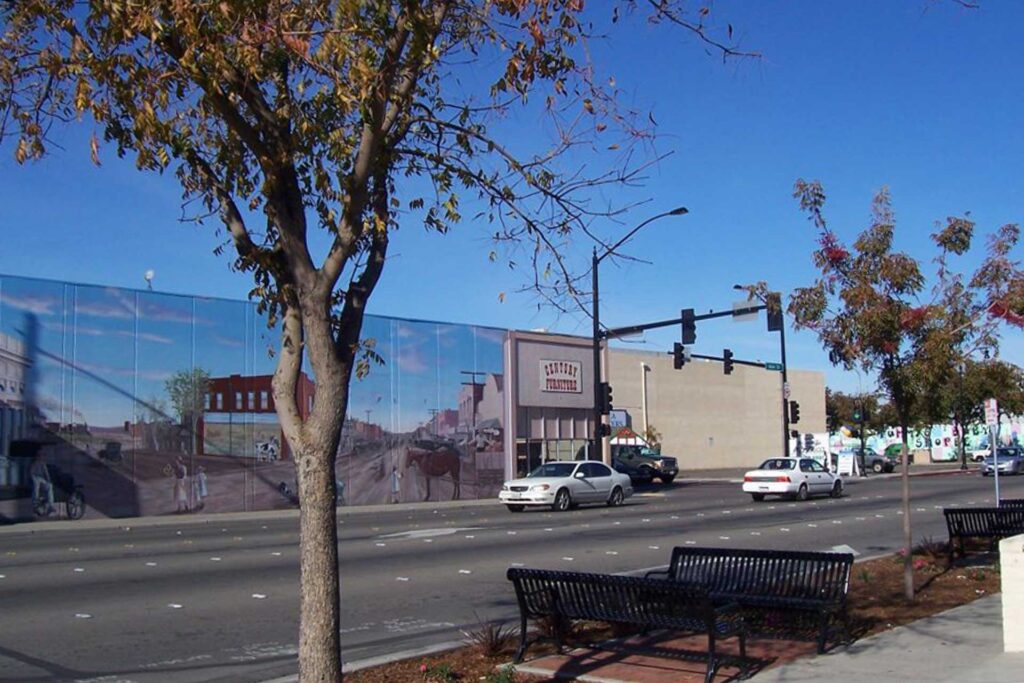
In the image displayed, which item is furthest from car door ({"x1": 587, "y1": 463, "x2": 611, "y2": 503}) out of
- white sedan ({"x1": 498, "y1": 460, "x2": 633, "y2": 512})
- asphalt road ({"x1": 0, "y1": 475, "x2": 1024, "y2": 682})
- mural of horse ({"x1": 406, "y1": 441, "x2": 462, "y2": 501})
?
mural of horse ({"x1": 406, "y1": 441, "x2": 462, "y2": 501})

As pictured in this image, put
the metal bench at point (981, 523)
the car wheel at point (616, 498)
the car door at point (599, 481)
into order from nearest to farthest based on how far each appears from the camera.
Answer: the metal bench at point (981, 523) < the car door at point (599, 481) < the car wheel at point (616, 498)

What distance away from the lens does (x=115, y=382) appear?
1257 inches

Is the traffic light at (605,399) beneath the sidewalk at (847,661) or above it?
above

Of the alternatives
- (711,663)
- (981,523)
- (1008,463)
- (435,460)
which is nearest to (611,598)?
(711,663)

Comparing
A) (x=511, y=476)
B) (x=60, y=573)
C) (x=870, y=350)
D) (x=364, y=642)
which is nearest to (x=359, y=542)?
(x=60, y=573)

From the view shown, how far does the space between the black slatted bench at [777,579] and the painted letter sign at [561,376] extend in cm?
3558

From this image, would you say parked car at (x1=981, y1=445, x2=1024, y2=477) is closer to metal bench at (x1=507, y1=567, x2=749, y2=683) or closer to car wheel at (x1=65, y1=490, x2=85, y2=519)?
car wheel at (x1=65, y1=490, x2=85, y2=519)

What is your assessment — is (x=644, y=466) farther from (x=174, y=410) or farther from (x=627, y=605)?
(x=627, y=605)

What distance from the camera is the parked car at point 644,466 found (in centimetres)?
5188

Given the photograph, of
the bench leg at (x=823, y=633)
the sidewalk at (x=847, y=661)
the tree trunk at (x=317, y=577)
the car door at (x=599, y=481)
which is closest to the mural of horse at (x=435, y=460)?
the car door at (x=599, y=481)

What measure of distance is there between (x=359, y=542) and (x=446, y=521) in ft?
23.1

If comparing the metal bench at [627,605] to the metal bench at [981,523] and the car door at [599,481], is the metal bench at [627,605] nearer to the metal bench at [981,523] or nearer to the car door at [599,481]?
the metal bench at [981,523]

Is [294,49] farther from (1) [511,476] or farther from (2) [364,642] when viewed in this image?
(1) [511,476]

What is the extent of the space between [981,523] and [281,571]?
998 centimetres
